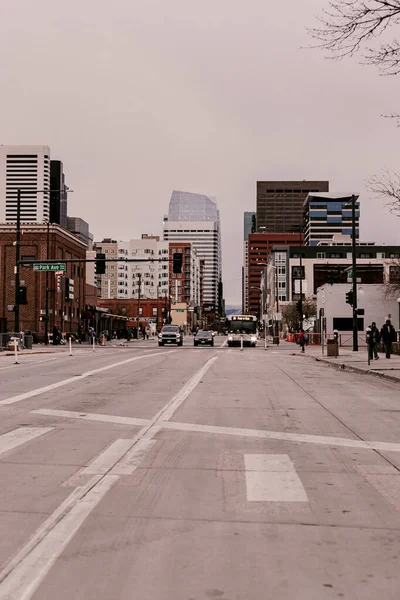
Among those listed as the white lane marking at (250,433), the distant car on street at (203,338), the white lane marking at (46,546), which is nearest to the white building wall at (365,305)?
the distant car on street at (203,338)

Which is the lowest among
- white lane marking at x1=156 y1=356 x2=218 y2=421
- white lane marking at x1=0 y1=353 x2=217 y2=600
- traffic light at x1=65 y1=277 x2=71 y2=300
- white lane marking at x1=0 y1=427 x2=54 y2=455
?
white lane marking at x1=156 y1=356 x2=218 y2=421

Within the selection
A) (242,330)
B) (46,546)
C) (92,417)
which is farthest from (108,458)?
(242,330)

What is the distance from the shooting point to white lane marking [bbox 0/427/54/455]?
27.7 ft

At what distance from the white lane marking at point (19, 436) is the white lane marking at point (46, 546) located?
265 centimetres

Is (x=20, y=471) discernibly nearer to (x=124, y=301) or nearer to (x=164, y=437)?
(x=164, y=437)

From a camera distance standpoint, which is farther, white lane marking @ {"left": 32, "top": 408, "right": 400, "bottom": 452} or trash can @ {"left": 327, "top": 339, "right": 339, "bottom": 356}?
trash can @ {"left": 327, "top": 339, "right": 339, "bottom": 356}

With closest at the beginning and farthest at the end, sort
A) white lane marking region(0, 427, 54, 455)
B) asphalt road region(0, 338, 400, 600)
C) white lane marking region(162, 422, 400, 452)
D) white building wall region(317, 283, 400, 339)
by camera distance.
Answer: asphalt road region(0, 338, 400, 600) < white lane marking region(0, 427, 54, 455) < white lane marking region(162, 422, 400, 452) < white building wall region(317, 283, 400, 339)

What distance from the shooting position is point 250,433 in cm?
955

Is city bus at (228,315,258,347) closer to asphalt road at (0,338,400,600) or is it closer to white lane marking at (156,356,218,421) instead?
white lane marking at (156,356,218,421)

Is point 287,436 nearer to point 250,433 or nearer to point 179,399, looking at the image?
point 250,433

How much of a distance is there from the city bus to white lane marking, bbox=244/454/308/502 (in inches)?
2123

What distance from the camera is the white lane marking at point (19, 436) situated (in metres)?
8.45

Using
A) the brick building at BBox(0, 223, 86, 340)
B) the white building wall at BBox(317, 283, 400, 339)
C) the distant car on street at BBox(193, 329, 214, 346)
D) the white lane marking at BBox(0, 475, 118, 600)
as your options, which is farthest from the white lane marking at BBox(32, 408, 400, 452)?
the brick building at BBox(0, 223, 86, 340)

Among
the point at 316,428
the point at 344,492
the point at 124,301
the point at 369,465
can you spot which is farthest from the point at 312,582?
the point at 124,301
